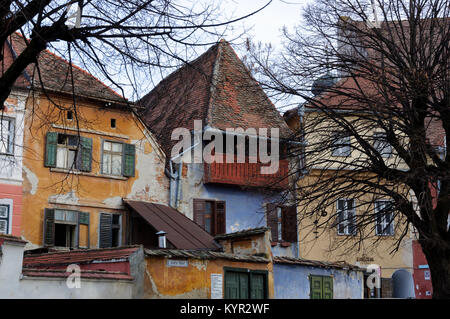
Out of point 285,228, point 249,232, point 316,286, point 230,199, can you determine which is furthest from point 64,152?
point 285,228

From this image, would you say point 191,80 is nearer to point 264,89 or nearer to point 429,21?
point 264,89

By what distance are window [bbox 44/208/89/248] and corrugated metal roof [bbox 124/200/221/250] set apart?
1.97 meters

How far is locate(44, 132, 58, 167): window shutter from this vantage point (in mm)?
23719

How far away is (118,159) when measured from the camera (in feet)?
84.9

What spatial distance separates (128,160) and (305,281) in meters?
8.25

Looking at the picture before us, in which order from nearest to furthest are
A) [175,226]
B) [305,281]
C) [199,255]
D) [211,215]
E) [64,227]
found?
[199,255], [305,281], [175,226], [64,227], [211,215]

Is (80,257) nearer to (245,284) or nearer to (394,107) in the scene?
(245,284)

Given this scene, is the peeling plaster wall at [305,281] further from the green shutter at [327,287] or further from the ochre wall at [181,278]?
the ochre wall at [181,278]

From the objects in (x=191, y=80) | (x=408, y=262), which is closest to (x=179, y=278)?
(x=191, y=80)

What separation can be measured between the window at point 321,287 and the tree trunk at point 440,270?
7073 mm

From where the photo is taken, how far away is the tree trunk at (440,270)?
1471 centimetres

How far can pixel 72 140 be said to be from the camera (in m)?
24.6

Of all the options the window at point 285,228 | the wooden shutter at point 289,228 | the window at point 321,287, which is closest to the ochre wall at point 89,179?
the window at point 285,228
